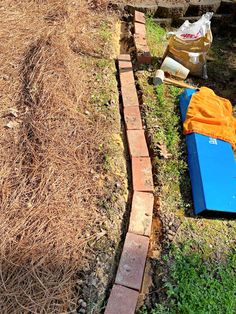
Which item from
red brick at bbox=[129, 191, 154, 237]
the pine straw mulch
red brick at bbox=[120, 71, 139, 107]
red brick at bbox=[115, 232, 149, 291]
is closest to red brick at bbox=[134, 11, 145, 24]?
the pine straw mulch

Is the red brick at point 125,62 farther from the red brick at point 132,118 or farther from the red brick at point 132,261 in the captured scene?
the red brick at point 132,261

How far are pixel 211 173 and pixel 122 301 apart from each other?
115 cm

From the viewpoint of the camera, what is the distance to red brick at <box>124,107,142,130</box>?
3209 millimetres

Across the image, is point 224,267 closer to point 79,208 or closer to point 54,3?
point 79,208

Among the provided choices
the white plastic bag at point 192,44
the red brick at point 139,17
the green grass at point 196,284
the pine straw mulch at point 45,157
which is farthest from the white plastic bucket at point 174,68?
the green grass at point 196,284

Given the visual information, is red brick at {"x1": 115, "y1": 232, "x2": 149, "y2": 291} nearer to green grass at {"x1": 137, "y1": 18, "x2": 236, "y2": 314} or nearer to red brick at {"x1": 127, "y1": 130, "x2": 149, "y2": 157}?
green grass at {"x1": 137, "y1": 18, "x2": 236, "y2": 314}

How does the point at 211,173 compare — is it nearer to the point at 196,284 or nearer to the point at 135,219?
the point at 135,219

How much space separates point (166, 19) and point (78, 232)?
10.3 feet

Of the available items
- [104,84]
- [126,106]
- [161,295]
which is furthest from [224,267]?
[104,84]

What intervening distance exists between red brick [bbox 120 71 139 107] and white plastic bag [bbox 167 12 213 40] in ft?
2.10

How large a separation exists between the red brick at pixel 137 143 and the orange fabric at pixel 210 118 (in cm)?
38

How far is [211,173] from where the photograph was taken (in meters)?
2.82

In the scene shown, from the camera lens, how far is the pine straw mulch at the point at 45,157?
224 cm

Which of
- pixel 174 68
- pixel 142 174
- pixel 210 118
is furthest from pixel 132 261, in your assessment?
pixel 174 68
